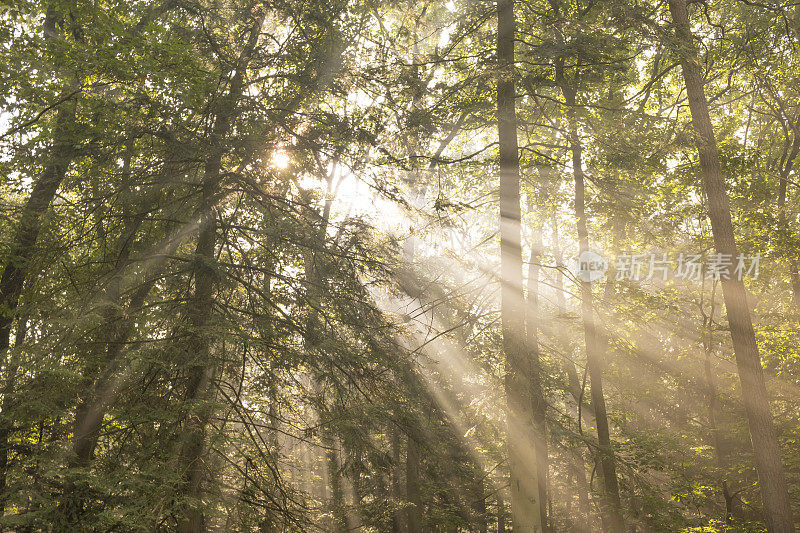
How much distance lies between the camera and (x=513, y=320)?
849 cm

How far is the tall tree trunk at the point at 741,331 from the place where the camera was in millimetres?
8156

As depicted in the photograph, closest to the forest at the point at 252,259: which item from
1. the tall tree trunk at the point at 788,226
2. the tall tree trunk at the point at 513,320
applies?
the tall tree trunk at the point at 513,320

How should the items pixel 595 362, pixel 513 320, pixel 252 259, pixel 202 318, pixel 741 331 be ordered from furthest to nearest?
1. pixel 595 362
2. pixel 252 259
3. pixel 741 331
4. pixel 513 320
5. pixel 202 318

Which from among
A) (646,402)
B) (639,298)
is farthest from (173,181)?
(646,402)

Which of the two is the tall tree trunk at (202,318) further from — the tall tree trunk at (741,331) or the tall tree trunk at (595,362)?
the tall tree trunk at (595,362)

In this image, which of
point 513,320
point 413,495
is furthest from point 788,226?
point 413,495

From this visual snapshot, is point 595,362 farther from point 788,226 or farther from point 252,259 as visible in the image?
point 252,259

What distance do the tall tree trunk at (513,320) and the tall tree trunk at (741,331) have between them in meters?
2.80

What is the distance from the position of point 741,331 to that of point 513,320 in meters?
4.07

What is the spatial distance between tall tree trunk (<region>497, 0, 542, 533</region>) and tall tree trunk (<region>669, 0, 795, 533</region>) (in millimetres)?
2801

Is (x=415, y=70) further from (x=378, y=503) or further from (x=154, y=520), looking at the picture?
(x=378, y=503)

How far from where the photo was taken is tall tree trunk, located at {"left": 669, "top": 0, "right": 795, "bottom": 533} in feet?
26.8

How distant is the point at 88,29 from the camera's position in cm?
831

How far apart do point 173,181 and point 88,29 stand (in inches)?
124
